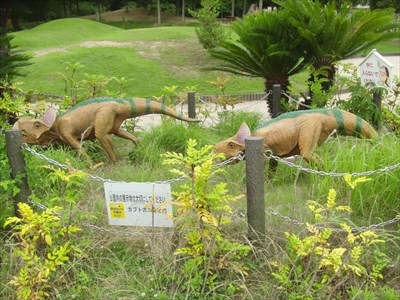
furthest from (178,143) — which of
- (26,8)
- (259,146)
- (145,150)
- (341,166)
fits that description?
(26,8)

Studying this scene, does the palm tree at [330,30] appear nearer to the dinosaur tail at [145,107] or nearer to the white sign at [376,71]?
the white sign at [376,71]

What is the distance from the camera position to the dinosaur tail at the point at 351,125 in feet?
11.9

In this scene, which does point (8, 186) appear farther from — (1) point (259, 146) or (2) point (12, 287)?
(1) point (259, 146)

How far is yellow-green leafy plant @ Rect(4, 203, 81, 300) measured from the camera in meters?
2.45

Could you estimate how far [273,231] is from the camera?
9.32 ft

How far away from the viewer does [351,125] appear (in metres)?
3.65

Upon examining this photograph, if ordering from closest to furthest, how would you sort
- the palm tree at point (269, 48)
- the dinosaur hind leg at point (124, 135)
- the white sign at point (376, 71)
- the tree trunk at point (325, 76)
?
the dinosaur hind leg at point (124, 135) → the white sign at point (376, 71) → the tree trunk at point (325, 76) → the palm tree at point (269, 48)

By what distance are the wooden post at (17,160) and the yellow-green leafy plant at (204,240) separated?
3.51 feet

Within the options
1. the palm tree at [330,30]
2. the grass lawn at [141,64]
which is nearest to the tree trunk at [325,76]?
the palm tree at [330,30]

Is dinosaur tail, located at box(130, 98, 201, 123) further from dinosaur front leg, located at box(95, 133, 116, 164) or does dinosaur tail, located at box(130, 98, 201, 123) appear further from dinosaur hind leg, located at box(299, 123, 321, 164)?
dinosaur hind leg, located at box(299, 123, 321, 164)

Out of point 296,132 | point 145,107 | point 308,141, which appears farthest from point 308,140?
point 145,107

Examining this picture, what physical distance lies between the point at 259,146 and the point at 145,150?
2.03 metres

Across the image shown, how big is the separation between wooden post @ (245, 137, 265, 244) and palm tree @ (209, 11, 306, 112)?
133 inches

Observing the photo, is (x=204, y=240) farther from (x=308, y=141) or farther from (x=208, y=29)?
(x=208, y=29)
